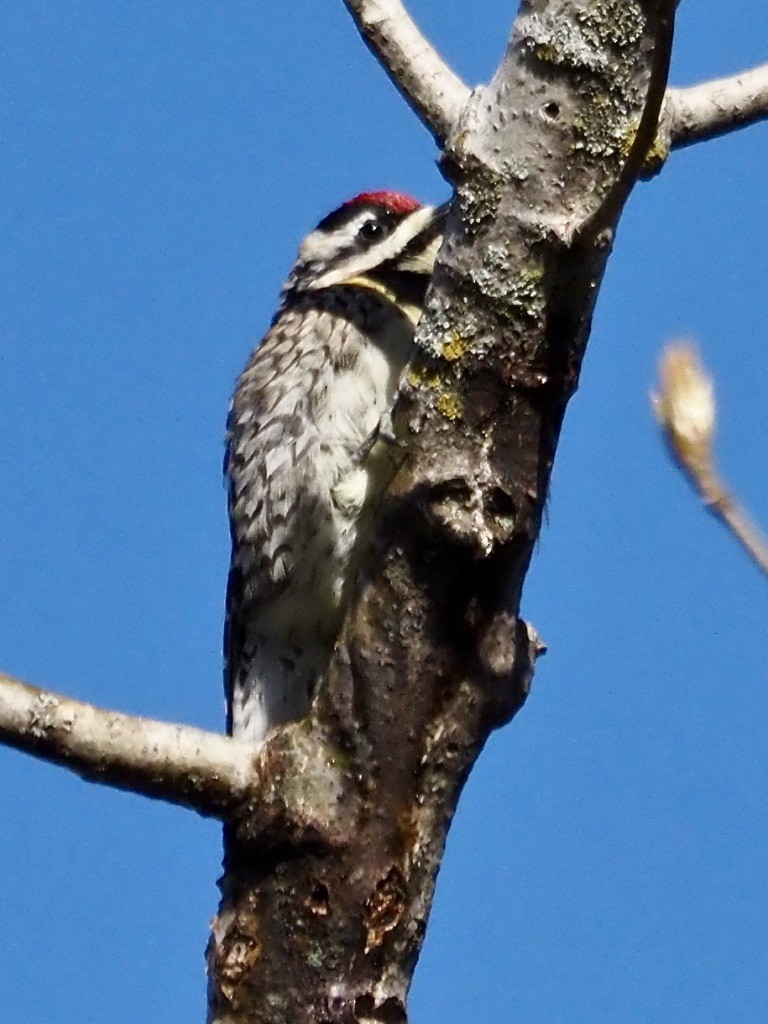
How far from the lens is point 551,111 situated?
113 inches

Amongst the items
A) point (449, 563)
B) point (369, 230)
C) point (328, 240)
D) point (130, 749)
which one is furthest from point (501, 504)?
point (328, 240)

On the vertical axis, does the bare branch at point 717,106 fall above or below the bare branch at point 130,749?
above

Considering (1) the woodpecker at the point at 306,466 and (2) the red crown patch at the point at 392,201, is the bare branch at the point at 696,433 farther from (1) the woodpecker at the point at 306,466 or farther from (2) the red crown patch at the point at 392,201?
(2) the red crown patch at the point at 392,201

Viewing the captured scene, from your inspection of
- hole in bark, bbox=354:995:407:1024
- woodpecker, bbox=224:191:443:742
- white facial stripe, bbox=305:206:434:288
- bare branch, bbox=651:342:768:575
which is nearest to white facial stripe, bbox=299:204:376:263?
white facial stripe, bbox=305:206:434:288

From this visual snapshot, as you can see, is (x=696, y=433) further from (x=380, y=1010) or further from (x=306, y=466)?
(x=306, y=466)

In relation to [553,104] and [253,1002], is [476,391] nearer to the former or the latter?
[553,104]

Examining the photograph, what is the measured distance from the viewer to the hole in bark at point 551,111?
286 cm

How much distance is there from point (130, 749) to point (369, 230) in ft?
8.97

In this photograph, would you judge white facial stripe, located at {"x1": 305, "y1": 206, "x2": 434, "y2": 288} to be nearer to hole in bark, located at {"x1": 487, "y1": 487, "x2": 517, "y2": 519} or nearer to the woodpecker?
the woodpecker

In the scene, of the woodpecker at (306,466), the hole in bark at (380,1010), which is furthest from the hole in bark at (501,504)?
the woodpecker at (306,466)

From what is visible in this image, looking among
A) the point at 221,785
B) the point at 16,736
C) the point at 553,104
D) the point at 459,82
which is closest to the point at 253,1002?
the point at 221,785

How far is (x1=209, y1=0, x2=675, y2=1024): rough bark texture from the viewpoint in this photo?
2857 mm

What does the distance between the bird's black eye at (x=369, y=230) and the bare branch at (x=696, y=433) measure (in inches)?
130

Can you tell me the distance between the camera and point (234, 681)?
191 inches
